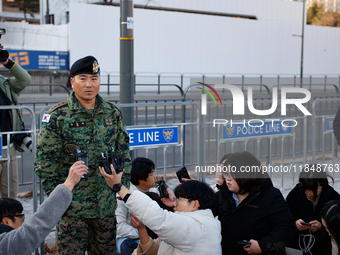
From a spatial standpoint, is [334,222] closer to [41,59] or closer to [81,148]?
[81,148]

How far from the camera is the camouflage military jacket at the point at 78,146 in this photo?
10.5 ft

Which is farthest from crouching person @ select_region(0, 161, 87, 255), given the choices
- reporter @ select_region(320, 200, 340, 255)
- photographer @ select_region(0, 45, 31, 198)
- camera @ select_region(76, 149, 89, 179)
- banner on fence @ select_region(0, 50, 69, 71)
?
banner on fence @ select_region(0, 50, 69, 71)

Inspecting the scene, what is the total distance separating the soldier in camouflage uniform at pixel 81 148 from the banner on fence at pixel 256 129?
121 inches

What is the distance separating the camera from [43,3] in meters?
31.4

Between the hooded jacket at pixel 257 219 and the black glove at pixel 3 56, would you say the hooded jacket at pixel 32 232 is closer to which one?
the hooded jacket at pixel 257 219

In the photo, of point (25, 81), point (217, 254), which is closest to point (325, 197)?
point (217, 254)

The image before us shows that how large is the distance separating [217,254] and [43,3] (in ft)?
105

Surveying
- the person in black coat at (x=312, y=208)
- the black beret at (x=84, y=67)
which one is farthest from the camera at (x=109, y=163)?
the person in black coat at (x=312, y=208)

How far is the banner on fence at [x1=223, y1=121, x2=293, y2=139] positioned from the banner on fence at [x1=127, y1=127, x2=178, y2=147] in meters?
0.94

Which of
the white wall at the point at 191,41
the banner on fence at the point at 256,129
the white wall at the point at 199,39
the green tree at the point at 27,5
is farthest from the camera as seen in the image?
the green tree at the point at 27,5

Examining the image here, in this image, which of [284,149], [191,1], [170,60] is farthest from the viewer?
[191,1]

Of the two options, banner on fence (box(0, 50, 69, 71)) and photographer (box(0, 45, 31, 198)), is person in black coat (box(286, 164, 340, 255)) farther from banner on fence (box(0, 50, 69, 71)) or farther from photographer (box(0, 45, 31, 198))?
banner on fence (box(0, 50, 69, 71))

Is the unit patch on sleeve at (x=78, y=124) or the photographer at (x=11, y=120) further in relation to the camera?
the photographer at (x=11, y=120)

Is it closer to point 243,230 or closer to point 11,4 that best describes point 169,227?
point 243,230
